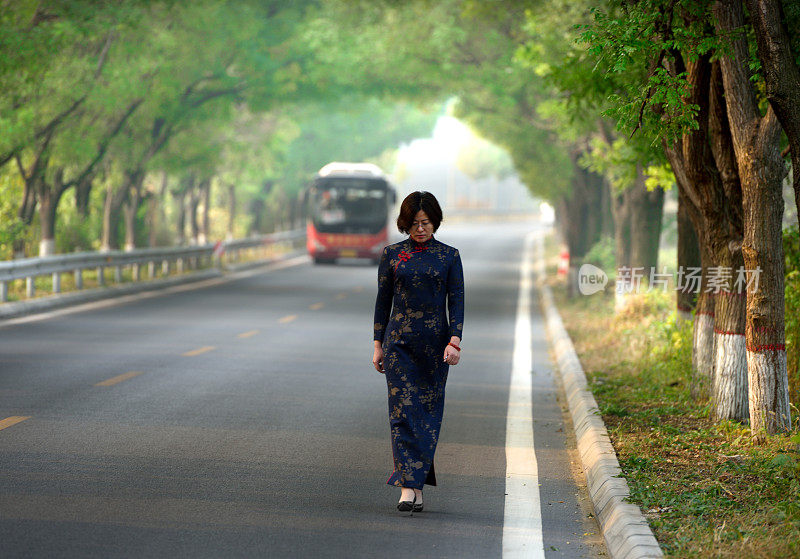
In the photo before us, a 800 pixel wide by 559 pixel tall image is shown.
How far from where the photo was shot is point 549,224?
9838 cm

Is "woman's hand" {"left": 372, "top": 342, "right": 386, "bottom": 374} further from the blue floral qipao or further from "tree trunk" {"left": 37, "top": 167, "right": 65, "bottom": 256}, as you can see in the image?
"tree trunk" {"left": 37, "top": 167, "right": 65, "bottom": 256}

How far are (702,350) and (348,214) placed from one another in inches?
1318

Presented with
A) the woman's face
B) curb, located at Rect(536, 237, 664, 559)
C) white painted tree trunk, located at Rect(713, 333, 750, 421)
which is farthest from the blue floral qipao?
white painted tree trunk, located at Rect(713, 333, 750, 421)

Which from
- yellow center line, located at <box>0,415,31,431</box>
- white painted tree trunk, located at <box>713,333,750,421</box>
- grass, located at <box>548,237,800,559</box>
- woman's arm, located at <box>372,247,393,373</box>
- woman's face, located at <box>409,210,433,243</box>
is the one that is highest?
woman's face, located at <box>409,210,433,243</box>

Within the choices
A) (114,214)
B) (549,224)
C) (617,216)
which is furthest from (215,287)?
(549,224)

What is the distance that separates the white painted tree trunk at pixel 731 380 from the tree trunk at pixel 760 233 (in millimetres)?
752

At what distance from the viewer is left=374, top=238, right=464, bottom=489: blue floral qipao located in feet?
25.7

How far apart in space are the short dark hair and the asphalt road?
1811 millimetres

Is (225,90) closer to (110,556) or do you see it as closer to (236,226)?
(236,226)

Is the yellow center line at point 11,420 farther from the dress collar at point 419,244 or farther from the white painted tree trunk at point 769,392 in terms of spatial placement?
the white painted tree trunk at point 769,392

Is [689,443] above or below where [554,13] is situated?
below

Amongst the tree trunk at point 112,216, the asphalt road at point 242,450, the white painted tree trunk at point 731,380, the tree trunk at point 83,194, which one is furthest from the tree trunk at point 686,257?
the tree trunk at point 83,194

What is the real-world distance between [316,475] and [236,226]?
5045 cm

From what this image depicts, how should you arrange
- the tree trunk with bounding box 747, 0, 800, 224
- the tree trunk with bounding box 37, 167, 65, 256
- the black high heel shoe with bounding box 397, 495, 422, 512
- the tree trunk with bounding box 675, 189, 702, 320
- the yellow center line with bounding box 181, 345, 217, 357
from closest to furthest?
1. the black high heel shoe with bounding box 397, 495, 422, 512
2. the tree trunk with bounding box 747, 0, 800, 224
3. the tree trunk with bounding box 675, 189, 702, 320
4. the yellow center line with bounding box 181, 345, 217, 357
5. the tree trunk with bounding box 37, 167, 65, 256
